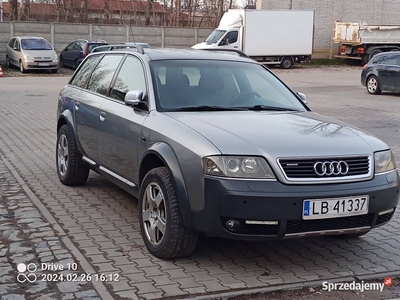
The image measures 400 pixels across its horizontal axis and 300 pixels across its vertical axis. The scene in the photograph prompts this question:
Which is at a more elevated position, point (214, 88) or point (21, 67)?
point (214, 88)

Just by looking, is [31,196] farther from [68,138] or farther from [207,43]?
[207,43]

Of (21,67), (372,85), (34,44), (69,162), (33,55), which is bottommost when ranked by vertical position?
(21,67)

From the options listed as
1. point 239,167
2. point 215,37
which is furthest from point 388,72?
point 239,167

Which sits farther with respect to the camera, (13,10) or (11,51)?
(13,10)

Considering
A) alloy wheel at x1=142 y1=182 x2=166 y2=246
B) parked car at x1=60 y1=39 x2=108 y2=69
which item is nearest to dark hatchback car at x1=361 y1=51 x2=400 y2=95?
parked car at x1=60 y1=39 x2=108 y2=69

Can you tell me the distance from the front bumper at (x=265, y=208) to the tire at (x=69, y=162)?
3.12 m

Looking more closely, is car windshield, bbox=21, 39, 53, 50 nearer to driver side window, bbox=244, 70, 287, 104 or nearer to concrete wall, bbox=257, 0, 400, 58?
concrete wall, bbox=257, 0, 400, 58

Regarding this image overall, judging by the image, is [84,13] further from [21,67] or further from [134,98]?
[134,98]

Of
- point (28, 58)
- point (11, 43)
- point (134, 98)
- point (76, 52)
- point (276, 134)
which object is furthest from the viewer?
point (11, 43)

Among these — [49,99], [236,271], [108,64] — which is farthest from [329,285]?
[49,99]

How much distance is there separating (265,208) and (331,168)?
24.0 inches

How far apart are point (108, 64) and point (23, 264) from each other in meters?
2.79

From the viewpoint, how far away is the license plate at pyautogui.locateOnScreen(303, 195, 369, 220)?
4.53 m

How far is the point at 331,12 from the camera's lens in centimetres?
4225
